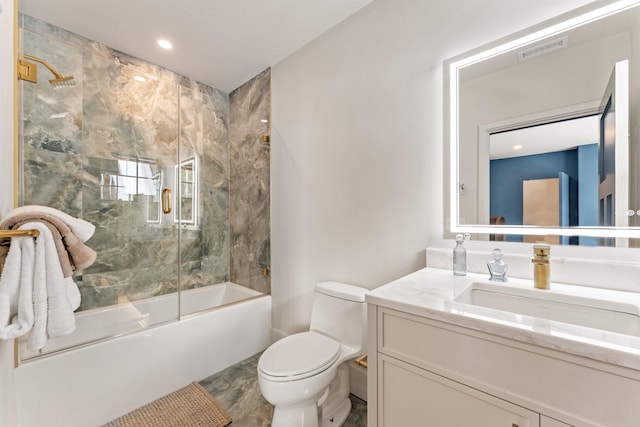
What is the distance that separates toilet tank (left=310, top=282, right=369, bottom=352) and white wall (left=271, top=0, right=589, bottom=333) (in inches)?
6.5

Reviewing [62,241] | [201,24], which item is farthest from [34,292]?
[201,24]

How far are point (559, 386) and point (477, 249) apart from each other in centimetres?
71

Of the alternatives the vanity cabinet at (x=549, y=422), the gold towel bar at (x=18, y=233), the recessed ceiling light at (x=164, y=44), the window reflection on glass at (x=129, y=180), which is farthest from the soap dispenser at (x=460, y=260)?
the recessed ceiling light at (x=164, y=44)

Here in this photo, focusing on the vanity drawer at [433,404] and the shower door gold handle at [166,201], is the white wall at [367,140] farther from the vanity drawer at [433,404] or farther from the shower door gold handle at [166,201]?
the shower door gold handle at [166,201]

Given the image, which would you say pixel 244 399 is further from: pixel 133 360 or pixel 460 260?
pixel 460 260

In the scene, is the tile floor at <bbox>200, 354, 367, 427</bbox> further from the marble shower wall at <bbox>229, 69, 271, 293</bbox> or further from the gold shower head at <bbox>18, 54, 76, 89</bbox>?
the gold shower head at <bbox>18, 54, 76, 89</bbox>

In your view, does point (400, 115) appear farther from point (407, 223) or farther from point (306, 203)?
point (306, 203)

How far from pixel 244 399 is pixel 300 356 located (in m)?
0.71

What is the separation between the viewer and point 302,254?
82.2 inches

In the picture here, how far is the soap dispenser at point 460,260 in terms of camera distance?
119 centimetres

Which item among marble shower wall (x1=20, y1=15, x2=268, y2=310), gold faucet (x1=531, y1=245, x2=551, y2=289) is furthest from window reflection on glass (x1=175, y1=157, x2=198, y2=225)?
gold faucet (x1=531, y1=245, x2=551, y2=289)

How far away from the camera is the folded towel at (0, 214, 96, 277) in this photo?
1013 mm

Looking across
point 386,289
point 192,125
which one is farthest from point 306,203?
point 192,125

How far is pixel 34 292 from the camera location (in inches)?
40.4
